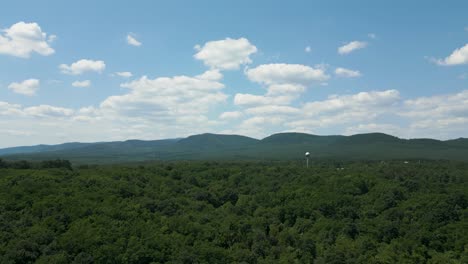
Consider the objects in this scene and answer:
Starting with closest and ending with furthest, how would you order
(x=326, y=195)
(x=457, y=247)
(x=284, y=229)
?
(x=457, y=247) < (x=284, y=229) < (x=326, y=195)

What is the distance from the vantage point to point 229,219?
72375 millimetres

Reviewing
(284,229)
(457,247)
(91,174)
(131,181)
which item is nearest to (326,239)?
(284,229)

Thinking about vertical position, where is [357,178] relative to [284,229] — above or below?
above

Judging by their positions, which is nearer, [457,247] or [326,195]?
[457,247]

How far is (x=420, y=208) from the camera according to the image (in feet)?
240

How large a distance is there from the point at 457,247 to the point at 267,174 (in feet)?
179

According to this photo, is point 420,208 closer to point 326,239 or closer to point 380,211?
point 380,211

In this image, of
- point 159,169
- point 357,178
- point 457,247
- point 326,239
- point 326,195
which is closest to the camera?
point 457,247

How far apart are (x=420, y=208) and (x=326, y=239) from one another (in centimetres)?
1947

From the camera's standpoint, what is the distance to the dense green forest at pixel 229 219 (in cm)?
5525

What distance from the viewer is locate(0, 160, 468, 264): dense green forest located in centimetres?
5525

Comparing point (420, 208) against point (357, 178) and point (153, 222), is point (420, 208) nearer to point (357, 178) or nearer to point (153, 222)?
point (357, 178)

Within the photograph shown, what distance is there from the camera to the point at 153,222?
66.3 meters

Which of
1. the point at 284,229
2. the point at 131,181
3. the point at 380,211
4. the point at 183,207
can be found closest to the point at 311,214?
the point at 284,229
